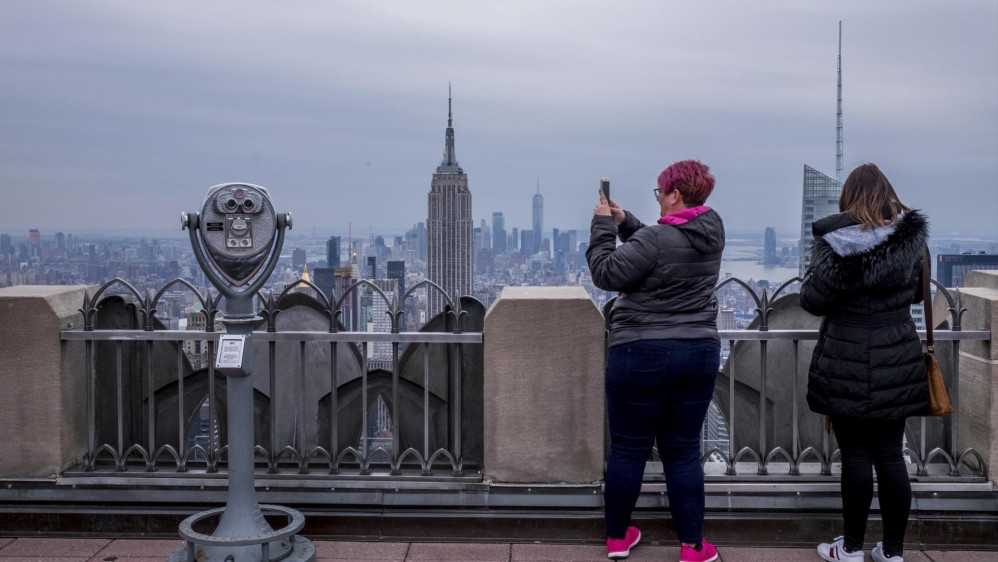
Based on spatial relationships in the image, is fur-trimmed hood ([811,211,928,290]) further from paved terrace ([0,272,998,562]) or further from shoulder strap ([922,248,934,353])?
paved terrace ([0,272,998,562])

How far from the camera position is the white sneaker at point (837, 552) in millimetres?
4840

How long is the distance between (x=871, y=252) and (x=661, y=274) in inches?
39.5

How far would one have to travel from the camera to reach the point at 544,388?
5.20 meters

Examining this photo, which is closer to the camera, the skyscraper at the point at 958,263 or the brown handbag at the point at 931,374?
the brown handbag at the point at 931,374

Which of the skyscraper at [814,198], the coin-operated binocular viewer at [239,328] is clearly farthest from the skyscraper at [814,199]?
the coin-operated binocular viewer at [239,328]

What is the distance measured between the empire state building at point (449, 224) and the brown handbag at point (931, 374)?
58.3 feet

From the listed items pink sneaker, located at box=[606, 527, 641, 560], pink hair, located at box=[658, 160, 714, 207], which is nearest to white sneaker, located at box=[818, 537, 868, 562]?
pink sneaker, located at box=[606, 527, 641, 560]

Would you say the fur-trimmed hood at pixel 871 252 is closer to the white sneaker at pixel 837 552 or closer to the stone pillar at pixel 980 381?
the stone pillar at pixel 980 381

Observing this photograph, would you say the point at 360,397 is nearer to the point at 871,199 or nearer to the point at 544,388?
the point at 544,388

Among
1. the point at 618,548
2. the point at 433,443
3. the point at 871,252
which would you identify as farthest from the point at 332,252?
the point at 871,252

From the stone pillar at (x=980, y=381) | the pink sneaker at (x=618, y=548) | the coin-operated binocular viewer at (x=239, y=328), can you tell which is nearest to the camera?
the coin-operated binocular viewer at (x=239, y=328)

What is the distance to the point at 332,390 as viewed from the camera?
17.8ft

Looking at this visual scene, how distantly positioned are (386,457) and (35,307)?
216 centimetres

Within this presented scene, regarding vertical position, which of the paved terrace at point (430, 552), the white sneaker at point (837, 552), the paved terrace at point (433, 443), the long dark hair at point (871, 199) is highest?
the long dark hair at point (871, 199)
